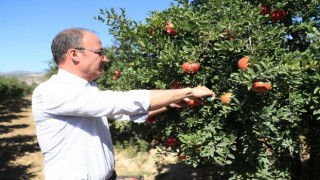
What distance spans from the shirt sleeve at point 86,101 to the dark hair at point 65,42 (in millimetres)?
238

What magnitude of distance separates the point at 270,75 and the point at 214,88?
736mm

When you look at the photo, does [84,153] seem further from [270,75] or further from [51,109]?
[270,75]

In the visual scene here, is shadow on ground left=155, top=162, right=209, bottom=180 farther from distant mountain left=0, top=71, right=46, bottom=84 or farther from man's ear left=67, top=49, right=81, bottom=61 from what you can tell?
distant mountain left=0, top=71, right=46, bottom=84

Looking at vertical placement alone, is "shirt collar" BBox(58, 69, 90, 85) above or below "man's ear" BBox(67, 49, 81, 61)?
below

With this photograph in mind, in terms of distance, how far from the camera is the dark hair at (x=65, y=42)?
84.2 inches

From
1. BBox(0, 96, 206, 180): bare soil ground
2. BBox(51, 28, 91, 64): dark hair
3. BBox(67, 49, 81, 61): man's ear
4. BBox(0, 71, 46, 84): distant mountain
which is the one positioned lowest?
BBox(0, 96, 206, 180): bare soil ground

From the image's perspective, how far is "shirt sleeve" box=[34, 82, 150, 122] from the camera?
199 cm

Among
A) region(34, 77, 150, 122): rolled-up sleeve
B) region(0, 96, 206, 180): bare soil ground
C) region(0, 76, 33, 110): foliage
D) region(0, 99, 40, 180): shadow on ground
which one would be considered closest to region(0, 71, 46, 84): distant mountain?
region(0, 76, 33, 110): foliage

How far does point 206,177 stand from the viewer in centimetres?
659

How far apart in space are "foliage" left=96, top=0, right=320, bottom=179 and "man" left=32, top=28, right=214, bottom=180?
86cm

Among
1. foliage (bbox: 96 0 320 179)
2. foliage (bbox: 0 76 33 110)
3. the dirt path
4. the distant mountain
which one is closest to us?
foliage (bbox: 96 0 320 179)

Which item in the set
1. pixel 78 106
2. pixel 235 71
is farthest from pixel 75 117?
pixel 235 71

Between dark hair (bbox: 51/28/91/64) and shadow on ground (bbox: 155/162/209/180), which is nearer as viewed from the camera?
dark hair (bbox: 51/28/91/64)

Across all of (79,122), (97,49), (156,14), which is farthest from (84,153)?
(156,14)
